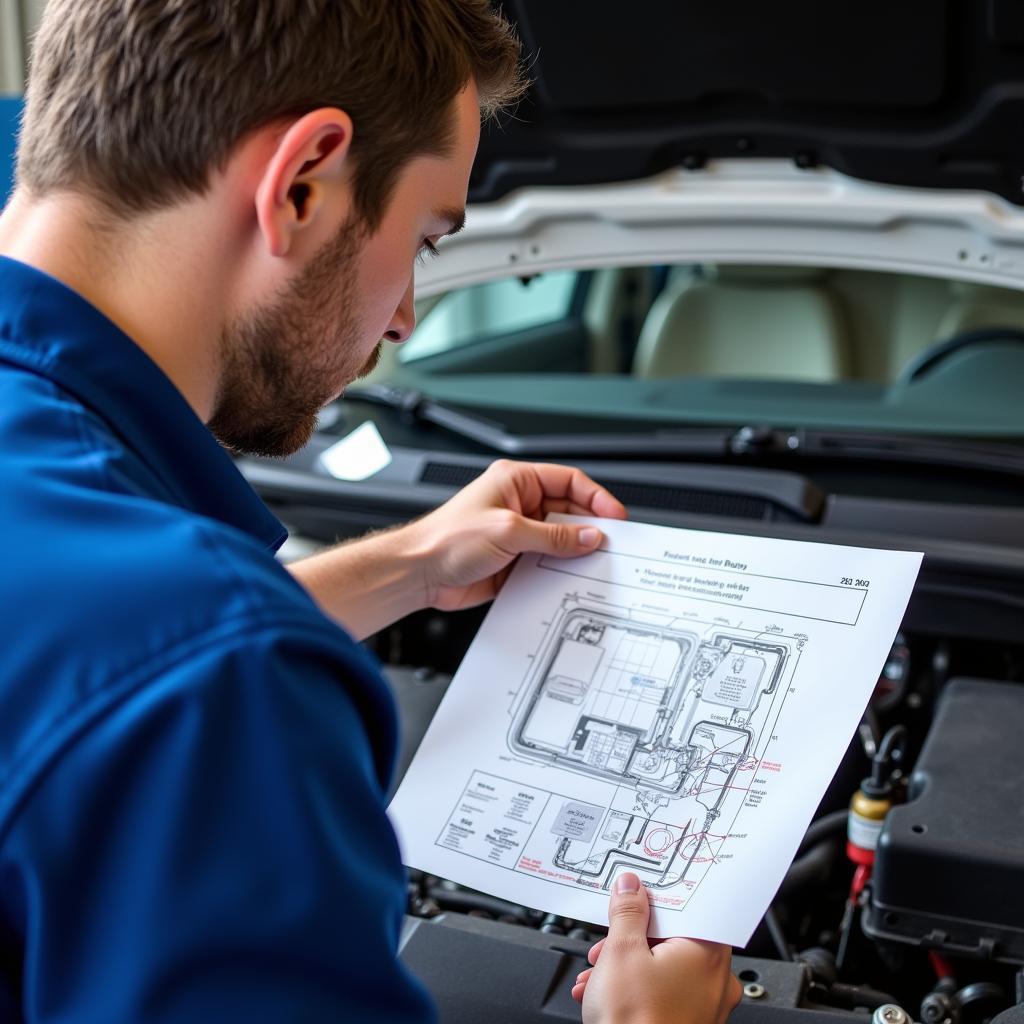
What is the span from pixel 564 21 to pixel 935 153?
18.7 inches

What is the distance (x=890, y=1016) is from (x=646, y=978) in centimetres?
20

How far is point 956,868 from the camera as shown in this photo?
1034 mm

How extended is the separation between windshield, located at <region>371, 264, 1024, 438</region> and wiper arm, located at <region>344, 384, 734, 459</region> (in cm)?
6

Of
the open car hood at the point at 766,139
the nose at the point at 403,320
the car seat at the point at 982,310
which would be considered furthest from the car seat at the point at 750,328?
the nose at the point at 403,320

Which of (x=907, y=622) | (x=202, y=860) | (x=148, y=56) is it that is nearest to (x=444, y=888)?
(x=907, y=622)

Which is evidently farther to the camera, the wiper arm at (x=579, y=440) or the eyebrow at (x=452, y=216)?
the wiper arm at (x=579, y=440)

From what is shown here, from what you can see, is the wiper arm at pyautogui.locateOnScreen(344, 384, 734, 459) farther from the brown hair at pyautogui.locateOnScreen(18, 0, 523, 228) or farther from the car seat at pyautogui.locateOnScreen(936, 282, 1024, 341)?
the brown hair at pyautogui.locateOnScreen(18, 0, 523, 228)

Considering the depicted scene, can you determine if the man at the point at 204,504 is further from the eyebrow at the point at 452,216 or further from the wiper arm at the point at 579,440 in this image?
the wiper arm at the point at 579,440

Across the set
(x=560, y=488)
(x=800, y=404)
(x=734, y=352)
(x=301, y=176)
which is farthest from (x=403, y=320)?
(x=734, y=352)

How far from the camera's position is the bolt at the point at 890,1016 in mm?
927

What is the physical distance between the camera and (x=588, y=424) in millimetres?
1777

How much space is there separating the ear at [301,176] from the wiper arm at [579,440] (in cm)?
89

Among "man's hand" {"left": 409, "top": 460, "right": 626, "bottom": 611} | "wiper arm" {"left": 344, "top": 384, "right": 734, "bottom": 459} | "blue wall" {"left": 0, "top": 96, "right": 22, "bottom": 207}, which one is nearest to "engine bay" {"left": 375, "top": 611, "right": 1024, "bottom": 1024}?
"man's hand" {"left": 409, "top": 460, "right": 626, "bottom": 611}

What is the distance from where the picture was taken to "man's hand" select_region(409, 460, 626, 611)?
122 centimetres
